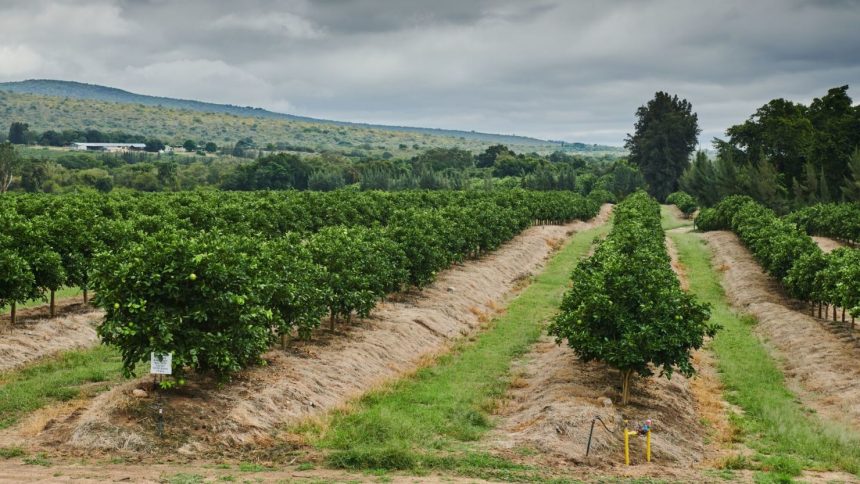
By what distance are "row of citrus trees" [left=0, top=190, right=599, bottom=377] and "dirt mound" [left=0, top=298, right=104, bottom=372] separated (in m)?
1.29

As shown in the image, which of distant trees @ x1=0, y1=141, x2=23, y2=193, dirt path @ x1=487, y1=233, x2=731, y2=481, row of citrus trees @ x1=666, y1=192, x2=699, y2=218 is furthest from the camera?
row of citrus trees @ x1=666, y1=192, x2=699, y2=218

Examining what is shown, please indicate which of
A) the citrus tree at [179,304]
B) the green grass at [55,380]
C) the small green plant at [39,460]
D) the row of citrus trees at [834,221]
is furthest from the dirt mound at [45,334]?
the row of citrus trees at [834,221]

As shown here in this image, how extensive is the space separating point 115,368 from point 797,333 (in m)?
28.5

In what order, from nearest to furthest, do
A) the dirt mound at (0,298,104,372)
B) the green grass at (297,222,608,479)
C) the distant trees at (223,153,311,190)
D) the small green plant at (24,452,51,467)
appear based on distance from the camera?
the small green plant at (24,452,51,467)
the green grass at (297,222,608,479)
the dirt mound at (0,298,104,372)
the distant trees at (223,153,311,190)

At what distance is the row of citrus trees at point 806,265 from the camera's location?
32.4m

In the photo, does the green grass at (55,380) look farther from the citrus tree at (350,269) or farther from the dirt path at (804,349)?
the dirt path at (804,349)

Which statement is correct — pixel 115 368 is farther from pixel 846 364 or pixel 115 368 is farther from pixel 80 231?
pixel 846 364

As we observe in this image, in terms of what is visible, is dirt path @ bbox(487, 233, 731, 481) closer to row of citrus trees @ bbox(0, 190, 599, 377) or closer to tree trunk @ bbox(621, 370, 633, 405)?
tree trunk @ bbox(621, 370, 633, 405)

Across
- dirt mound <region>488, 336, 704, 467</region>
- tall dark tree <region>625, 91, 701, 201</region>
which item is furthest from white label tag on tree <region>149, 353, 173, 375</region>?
tall dark tree <region>625, 91, 701, 201</region>

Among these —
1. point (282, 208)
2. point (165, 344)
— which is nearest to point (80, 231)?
point (165, 344)

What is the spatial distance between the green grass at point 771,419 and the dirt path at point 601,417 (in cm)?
85

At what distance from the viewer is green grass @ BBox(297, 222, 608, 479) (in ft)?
59.3

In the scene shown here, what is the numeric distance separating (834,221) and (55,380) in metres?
72.5

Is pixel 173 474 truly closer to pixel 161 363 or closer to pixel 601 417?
pixel 161 363
